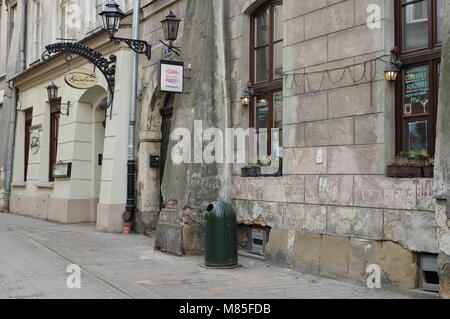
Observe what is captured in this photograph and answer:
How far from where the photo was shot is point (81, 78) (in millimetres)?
15883

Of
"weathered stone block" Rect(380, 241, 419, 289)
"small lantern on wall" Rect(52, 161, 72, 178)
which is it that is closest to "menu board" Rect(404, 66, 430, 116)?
"weathered stone block" Rect(380, 241, 419, 289)

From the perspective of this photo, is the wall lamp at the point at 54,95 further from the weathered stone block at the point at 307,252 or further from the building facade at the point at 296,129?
the weathered stone block at the point at 307,252

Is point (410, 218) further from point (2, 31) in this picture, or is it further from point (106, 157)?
point (2, 31)

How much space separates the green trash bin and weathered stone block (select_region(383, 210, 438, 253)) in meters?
2.62

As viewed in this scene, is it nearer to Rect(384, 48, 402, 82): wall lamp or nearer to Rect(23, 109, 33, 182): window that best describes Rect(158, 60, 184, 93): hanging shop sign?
Rect(384, 48, 402, 82): wall lamp

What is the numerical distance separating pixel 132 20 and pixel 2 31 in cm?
1290

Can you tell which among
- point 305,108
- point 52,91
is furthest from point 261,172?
point 52,91

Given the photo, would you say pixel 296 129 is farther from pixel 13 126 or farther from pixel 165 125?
pixel 13 126

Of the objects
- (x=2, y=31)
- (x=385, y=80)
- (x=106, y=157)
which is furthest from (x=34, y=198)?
(x=385, y=80)

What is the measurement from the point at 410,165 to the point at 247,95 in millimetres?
4120

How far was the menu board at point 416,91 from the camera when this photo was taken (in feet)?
26.0

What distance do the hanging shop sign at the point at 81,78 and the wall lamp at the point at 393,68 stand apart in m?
9.79

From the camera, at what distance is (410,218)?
757 centimetres

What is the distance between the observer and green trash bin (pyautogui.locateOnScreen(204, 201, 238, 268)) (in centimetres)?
947
